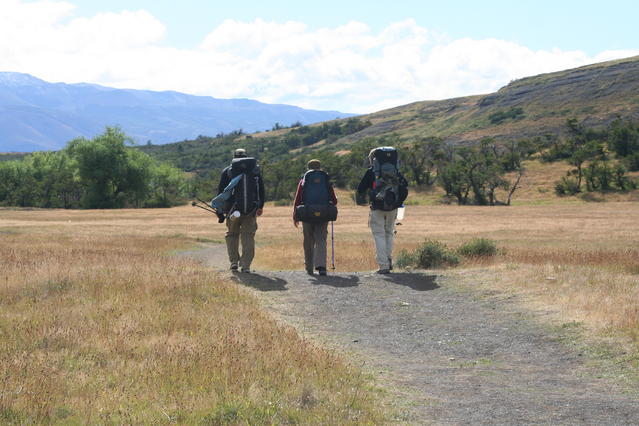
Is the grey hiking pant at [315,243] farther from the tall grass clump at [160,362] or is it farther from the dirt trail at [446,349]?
the tall grass clump at [160,362]

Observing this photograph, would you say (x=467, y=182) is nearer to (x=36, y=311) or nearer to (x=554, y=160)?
(x=554, y=160)

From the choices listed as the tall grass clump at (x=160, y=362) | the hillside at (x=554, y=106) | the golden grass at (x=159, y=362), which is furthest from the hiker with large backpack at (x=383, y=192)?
the hillside at (x=554, y=106)

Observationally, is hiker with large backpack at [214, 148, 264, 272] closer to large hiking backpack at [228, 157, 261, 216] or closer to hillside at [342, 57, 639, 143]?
large hiking backpack at [228, 157, 261, 216]

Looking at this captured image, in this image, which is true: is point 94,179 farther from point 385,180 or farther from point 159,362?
point 159,362

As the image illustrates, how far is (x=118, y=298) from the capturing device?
447 inches

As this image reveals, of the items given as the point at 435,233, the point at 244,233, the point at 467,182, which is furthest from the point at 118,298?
the point at 467,182

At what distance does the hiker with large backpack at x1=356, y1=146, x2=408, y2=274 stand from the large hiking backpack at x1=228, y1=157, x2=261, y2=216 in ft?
7.21

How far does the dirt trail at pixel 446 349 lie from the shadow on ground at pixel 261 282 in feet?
0.07

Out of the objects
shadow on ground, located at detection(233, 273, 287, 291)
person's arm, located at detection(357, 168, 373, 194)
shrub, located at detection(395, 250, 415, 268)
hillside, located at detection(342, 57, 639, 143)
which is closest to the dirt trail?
shadow on ground, located at detection(233, 273, 287, 291)

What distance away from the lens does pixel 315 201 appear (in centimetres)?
1535

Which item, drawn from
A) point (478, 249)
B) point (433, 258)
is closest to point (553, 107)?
point (478, 249)

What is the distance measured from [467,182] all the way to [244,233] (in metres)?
71.7

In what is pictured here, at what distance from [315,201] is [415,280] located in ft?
8.80

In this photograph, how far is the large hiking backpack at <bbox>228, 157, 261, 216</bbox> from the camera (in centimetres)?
1507
